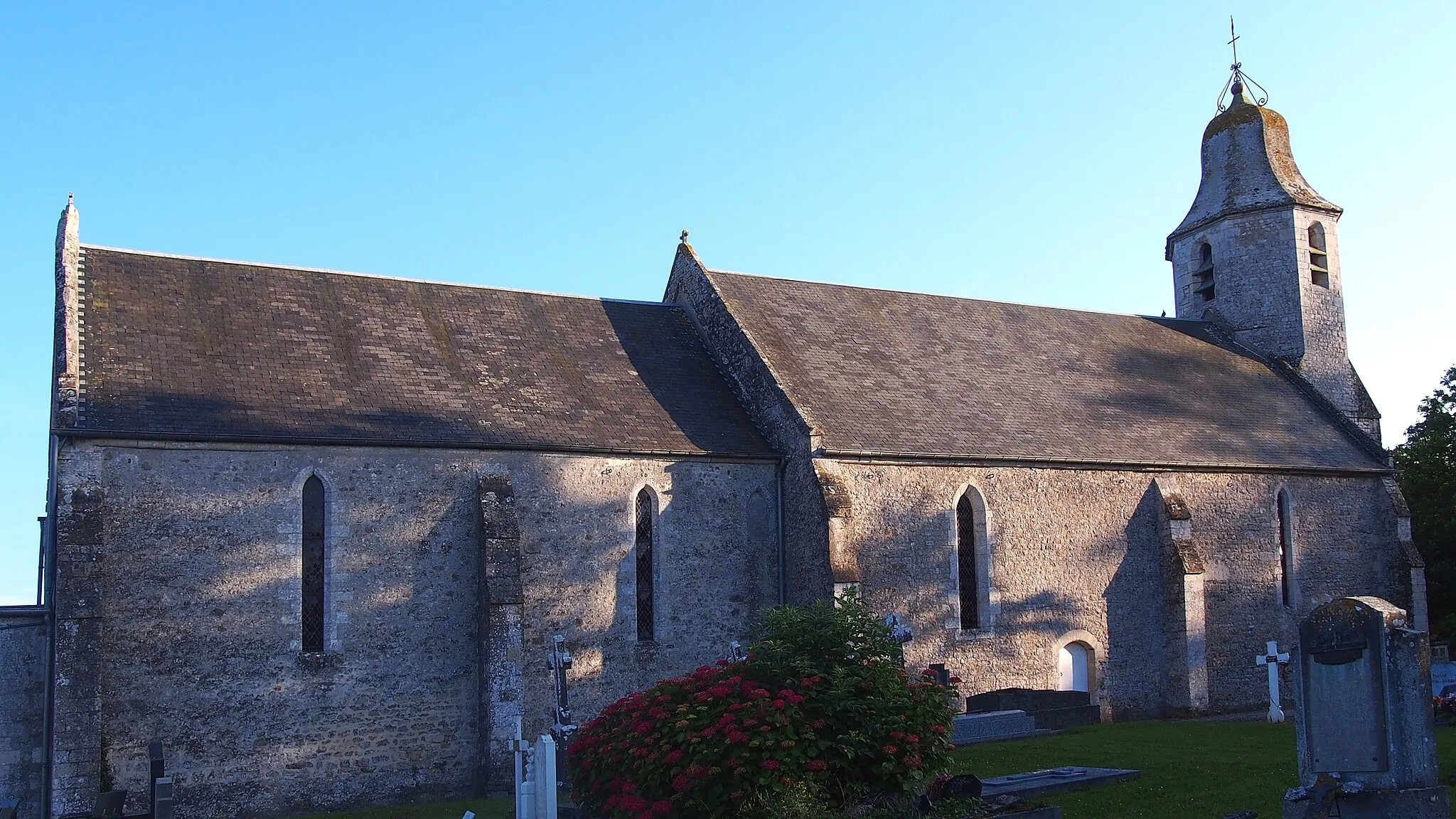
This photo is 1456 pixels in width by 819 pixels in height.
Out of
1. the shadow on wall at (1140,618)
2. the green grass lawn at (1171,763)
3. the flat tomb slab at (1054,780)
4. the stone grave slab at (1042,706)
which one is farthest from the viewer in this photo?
the shadow on wall at (1140,618)

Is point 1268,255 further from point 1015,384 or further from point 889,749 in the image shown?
point 889,749

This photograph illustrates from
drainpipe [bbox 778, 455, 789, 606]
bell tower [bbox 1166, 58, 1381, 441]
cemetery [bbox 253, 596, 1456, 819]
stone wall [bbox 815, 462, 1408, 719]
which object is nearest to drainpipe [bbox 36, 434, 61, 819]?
cemetery [bbox 253, 596, 1456, 819]

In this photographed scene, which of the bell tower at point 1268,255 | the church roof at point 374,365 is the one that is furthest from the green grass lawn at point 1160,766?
the bell tower at point 1268,255

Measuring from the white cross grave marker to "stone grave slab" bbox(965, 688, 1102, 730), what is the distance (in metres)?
3.42

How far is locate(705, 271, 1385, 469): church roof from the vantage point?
960 inches

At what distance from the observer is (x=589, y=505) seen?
2120cm

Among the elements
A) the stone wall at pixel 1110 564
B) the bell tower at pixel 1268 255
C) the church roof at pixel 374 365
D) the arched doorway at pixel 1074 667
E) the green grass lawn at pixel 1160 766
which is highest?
the bell tower at pixel 1268 255

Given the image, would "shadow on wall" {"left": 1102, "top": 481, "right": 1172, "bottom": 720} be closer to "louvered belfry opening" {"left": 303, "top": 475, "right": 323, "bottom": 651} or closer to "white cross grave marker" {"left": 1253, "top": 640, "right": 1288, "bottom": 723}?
"white cross grave marker" {"left": 1253, "top": 640, "right": 1288, "bottom": 723}

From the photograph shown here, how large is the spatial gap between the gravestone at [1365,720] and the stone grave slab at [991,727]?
955 centimetres

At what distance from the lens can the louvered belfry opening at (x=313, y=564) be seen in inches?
748

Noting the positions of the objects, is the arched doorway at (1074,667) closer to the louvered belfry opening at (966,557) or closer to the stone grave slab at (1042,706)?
the stone grave slab at (1042,706)

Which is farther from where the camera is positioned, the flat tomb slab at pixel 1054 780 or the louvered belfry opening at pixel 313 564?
the louvered belfry opening at pixel 313 564

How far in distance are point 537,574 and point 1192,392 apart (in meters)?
17.2

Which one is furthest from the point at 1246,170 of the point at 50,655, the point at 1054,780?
the point at 50,655
